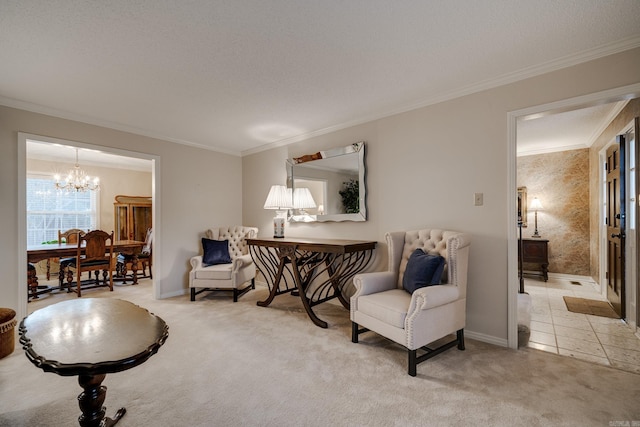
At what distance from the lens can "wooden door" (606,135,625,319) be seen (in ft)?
9.70

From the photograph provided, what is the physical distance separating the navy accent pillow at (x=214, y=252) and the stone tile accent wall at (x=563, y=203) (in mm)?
5436

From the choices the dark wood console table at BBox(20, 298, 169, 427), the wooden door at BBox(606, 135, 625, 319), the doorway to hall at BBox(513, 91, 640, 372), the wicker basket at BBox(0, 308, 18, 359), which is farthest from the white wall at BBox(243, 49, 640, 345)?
the wicker basket at BBox(0, 308, 18, 359)

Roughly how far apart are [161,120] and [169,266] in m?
1.98

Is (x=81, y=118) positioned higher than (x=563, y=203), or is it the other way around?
(x=81, y=118)

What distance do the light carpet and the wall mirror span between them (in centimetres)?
154

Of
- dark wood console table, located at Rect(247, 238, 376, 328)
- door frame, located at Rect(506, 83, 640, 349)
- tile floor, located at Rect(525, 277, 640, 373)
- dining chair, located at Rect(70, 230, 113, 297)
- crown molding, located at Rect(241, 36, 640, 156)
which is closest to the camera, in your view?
crown molding, located at Rect(241, 36, 640, 156)

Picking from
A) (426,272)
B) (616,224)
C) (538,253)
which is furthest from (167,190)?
(538,253)

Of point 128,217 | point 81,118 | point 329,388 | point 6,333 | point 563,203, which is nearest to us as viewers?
point 329,388

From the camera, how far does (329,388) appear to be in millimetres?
1877

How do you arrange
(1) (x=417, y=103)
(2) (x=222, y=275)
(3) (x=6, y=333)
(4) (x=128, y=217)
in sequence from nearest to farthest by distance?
1. (3) (x=6, y=333)
2. (1) (x=417, y=103)
3. (2) (x=222, y=275)
4. (4) (x=128, y=217)

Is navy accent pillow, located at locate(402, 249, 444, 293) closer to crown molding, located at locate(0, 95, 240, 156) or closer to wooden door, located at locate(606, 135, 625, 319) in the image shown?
wooden door, located at locate(606, 135, 625, 319)

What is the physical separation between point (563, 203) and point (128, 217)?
8357 mm

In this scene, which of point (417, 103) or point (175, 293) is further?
point (175, 293)

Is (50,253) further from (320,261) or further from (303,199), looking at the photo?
(320,261)
